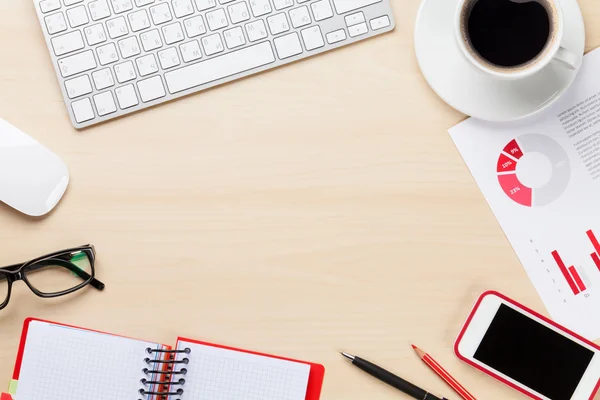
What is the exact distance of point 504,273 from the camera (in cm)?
80

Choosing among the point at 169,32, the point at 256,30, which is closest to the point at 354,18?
the point at 256,30

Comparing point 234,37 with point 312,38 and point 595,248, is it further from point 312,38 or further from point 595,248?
point 595,248

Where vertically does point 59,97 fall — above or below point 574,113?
above

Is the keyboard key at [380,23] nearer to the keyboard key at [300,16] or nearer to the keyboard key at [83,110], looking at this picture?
the keyboard key at [300,16]

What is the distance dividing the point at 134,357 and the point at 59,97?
13.1 inches

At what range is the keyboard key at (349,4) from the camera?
77 centimetres

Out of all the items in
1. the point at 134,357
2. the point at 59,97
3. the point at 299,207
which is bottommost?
the point at 134,357

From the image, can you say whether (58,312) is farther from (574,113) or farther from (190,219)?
(574,113)

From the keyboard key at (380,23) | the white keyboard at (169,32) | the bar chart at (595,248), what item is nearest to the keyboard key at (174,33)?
the white keyboard at (169,32)

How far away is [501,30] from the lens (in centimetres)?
73

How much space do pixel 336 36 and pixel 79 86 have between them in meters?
0.32

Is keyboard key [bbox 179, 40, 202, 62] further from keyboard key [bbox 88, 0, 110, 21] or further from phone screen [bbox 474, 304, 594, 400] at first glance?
phone screen [bbox 474, 304, 594, 400]

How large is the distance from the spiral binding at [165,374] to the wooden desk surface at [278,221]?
33 mm

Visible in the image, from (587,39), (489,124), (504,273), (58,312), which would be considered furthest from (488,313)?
(58,312)
